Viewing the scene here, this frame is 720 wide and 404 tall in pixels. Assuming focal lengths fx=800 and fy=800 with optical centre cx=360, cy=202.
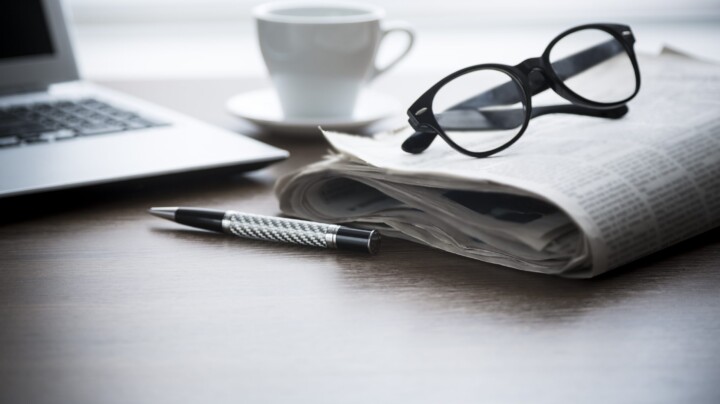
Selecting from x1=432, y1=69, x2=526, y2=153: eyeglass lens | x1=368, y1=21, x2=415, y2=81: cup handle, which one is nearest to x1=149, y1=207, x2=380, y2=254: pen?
x1=432, y1=69, x2=526, y2=153: eyeglass lens

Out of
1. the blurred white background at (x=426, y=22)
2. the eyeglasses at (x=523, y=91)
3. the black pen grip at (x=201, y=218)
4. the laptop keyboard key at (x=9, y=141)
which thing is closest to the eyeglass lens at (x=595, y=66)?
the eyeglasses at (x=523, y=91)

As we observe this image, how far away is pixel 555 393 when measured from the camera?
0.40m

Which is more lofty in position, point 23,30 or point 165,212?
point 23,30

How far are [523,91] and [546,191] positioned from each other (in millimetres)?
158

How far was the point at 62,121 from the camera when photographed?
2.74 feet

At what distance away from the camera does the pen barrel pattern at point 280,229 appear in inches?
22.8

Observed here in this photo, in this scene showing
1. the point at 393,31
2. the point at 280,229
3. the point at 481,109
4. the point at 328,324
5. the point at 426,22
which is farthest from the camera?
Answer: the point at 426,22

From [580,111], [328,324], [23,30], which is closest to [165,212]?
[328,324]

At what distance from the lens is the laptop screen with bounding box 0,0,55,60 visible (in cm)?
96

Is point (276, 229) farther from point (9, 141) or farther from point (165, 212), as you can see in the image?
point (9, 141)

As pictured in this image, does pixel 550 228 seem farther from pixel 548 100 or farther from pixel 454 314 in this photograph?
pixel 548 100

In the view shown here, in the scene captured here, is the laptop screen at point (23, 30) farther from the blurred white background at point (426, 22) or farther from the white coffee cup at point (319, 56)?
the blurred white background at point (426, 22)

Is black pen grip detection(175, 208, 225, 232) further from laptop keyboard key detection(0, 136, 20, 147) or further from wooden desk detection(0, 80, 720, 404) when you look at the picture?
laptop keyboard key detection(0, 136, 20, 147)

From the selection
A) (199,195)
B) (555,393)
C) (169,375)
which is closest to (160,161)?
(199,195)
